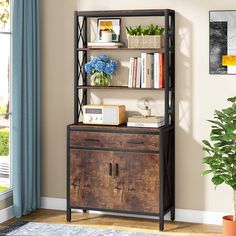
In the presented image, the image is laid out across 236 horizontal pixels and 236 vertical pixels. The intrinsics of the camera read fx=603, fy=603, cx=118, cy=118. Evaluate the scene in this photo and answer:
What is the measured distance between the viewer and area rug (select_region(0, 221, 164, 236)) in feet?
16.8

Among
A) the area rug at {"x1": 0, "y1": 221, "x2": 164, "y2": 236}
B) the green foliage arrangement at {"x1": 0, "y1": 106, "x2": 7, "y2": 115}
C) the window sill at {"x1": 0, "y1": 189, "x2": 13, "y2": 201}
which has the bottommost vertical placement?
the area rug at {"x1": 0, "y1": 221, "x2": 164, "y2": 236}

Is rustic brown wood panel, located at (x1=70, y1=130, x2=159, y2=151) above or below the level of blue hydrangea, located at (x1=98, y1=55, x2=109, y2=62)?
below

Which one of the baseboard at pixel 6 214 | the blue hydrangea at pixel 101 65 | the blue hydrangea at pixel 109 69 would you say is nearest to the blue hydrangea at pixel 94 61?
the blue hydrangea at pixel 101 65

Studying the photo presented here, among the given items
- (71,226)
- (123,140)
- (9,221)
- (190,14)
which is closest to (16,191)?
(9,221)

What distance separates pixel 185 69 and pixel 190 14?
1.61 ft

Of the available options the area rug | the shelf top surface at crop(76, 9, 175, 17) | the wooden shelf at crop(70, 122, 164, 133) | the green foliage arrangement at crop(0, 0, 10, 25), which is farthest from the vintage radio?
the green foliage arrangement at crop(0, 0, 10, 25)

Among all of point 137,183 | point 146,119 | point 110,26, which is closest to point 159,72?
point 146,119

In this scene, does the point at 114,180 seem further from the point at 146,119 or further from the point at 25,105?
the point at 25,105

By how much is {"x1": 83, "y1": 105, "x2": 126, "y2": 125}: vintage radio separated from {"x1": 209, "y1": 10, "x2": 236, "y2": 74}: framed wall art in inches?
36.4

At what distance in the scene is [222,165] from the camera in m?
4.77

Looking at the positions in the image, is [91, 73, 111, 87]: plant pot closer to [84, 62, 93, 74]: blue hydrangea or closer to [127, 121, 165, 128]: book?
[84, 62, 93, 74]: blue hydrangea

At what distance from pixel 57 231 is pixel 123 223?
642 millimetres

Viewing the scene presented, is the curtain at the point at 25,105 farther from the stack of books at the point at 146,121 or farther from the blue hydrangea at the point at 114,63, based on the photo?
the stack of books at the point at 146,121

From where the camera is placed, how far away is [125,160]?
5309 mm
